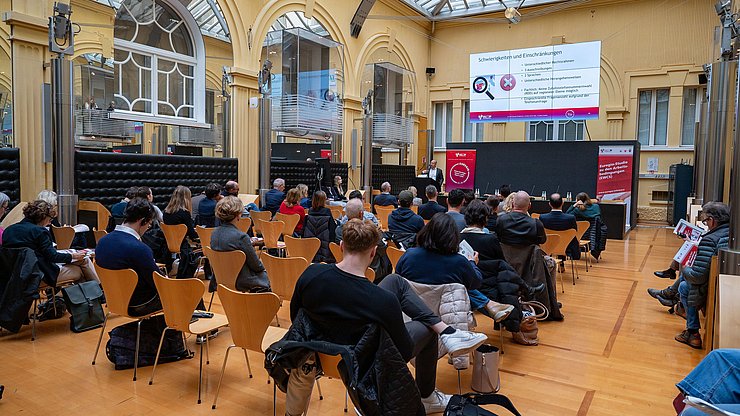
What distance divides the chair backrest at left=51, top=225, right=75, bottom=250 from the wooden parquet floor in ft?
2.69

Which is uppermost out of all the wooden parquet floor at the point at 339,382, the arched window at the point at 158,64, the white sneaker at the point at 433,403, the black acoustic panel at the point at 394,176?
the arched window at the point at 158,64

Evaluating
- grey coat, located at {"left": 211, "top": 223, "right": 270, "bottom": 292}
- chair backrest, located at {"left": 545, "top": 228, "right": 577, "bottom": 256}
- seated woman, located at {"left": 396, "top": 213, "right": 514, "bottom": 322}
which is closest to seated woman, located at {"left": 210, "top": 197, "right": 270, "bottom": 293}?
grey coat, located at {"left": 211, "top": 223, "right": 270, "bottom": 292}

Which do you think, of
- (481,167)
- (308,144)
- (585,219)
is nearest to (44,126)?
(585,219)

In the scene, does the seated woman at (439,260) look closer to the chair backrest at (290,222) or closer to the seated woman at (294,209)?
the chair backrest at (290,222)

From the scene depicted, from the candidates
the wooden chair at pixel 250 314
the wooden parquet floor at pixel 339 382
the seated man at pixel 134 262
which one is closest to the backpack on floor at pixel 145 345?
the wooden parquet floor at pixel 339 382

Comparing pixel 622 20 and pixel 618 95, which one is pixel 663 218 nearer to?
pixel 618 95

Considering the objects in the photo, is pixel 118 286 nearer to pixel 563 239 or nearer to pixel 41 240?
pixel 41 240

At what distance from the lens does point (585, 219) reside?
7.95 m

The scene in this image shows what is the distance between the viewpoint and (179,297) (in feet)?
9.83

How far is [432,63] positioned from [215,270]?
15.6 m

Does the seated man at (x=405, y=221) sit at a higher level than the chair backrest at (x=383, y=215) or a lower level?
higher

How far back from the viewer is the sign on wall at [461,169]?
14688mm

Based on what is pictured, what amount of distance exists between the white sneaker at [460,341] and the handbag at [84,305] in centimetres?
315

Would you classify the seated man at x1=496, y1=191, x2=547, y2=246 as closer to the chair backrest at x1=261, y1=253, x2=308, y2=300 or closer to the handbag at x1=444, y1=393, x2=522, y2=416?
the chair backrest at x1=261, y1=253, x2=308, y2=300
